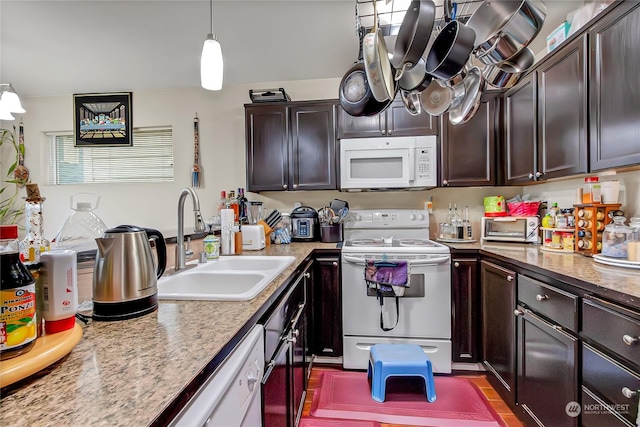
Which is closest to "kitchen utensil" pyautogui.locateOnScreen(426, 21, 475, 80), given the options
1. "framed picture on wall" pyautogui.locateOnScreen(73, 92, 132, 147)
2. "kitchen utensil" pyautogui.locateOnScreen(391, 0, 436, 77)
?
"kitchen utensil" pyautogui.locateOnScreen(391, 0, 436, 77)

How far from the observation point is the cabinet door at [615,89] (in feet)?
4.11

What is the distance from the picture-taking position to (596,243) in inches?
62.1

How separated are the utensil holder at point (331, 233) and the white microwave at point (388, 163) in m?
0.35

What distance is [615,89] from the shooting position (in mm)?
1346

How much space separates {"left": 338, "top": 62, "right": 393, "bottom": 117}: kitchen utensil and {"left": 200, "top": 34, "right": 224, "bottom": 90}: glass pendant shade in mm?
737

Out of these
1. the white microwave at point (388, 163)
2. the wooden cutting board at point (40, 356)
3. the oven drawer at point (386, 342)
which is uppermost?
the white microwave at point (388, 163)

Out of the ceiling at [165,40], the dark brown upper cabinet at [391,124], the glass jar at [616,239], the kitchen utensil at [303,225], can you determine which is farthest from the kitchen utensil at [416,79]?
the kitchen utensil at [303,225]

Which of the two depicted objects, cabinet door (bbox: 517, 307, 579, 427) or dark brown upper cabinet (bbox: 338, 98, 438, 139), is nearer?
cabinet door (bbox: 517, 307, 579, 427)

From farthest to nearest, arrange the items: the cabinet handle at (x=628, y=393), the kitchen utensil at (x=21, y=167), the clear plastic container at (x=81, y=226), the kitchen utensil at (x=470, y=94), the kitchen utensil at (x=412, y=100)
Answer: the kitchen utensil at (x=21, y=167)
the kitchen utensil at (x=412, y=100)
the kitchen utensil at (x=470, y=94)
the clear plastic container at (x=81, y=226)
the cabinet handle at (x=628, y=393)

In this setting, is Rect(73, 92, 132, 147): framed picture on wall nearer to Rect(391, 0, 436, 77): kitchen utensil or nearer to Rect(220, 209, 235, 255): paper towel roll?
Rect(220, 209, 235, 255): paper towel roll

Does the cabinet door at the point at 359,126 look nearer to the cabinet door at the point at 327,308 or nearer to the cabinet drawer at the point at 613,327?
the cabinet door at the point at 327,308

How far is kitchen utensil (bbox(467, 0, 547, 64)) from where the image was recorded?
1.22 m

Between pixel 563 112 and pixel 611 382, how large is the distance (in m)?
1.43

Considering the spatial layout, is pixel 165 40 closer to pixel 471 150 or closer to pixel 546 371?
pixel 471 150
